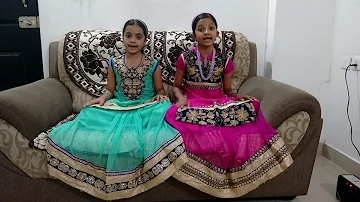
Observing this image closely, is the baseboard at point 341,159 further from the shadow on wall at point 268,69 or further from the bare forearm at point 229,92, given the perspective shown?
the bare forearm at point 229,92

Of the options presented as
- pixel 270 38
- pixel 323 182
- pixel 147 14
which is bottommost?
pixel 323 182

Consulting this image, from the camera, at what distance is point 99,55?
2018mm

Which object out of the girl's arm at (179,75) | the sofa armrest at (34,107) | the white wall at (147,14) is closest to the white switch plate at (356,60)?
the white wall at (147,14)

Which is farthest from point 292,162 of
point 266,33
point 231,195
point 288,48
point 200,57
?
point 266,33

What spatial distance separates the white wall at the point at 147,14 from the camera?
87.4 inches

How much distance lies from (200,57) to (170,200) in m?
0.80

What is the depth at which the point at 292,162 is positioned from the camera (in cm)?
154

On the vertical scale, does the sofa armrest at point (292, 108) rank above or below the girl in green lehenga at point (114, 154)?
above

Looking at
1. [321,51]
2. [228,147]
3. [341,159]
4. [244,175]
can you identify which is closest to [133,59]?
[228,147]

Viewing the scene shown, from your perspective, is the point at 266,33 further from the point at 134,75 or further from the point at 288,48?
the point at 134,75

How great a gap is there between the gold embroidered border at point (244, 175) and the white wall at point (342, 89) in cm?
75

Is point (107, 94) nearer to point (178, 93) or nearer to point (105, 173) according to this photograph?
point (178, 93)

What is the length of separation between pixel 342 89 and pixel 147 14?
137 centimetres

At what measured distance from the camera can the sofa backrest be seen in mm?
2008
